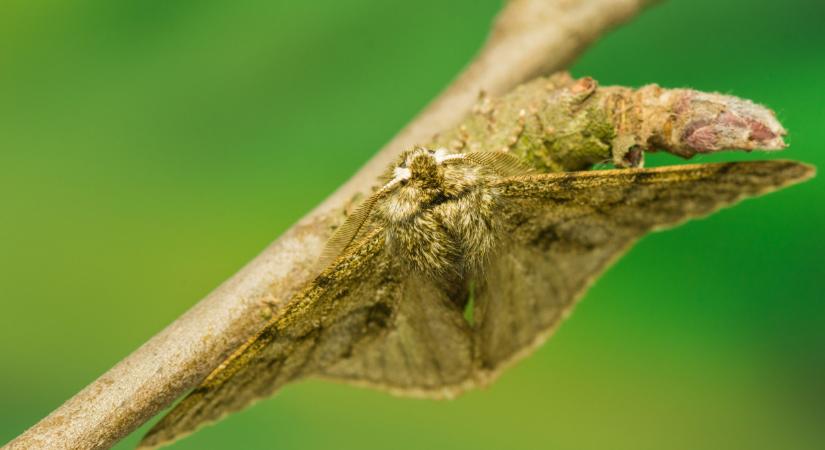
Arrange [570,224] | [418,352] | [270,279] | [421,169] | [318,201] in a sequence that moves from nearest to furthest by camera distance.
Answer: [421,169]
[270,279]
[570,224]
[418,352]
[318,201]

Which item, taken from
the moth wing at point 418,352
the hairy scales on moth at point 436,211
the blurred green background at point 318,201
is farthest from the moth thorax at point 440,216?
the blurred green background at point 318,201

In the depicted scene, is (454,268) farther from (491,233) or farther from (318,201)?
(318,201)

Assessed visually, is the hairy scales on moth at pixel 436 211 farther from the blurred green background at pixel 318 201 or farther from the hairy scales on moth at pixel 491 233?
the blurred green background at pixel 318 201

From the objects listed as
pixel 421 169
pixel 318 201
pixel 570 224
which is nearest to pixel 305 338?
pixel 421 169

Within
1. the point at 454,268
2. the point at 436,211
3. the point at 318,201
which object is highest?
the point at 318,201

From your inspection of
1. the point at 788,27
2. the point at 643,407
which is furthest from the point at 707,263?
the point at 788,27


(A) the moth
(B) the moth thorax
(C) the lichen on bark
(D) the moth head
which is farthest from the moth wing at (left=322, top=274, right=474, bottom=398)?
(C) the lichen on bark

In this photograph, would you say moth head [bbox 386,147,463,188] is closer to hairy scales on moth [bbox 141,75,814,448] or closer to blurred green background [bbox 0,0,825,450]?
hairy scales on moth [bbox 141,75,814,448]
